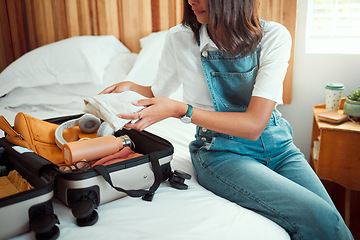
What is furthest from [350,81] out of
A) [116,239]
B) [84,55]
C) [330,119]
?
[116,239]

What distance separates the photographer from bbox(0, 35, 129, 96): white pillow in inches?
81.2

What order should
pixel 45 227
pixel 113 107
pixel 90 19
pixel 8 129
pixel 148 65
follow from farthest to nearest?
1. pixel 90 19
2. pixel 148 65
3. pixel 8 129
4. pixel 113 107
5. pixel 45 227

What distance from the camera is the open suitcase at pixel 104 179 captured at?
86 centimetres

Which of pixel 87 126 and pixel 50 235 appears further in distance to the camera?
pixel 87 126

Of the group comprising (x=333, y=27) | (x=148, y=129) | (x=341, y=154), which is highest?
(x=333, y=27)

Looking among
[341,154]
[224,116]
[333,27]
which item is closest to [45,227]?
[224,116]

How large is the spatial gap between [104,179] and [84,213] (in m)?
0.12

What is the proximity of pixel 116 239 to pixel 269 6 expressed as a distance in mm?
1750

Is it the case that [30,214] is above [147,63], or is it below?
below

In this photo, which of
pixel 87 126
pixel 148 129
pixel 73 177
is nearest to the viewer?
pixel 73 177

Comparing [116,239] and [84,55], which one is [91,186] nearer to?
[116,239]

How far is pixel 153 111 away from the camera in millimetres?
993

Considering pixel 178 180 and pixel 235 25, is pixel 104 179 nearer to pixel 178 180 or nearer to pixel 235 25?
pixel 178 180

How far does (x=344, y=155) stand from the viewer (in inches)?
65.0
